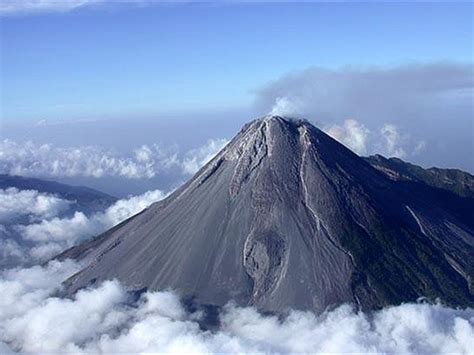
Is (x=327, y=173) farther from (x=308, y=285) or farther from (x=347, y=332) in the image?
(x=347, y=332)

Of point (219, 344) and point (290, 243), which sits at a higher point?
point (290, 243)

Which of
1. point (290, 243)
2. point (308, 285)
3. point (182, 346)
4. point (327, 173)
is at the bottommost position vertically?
point (182, 346)

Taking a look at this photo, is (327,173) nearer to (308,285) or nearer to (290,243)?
(290,243)

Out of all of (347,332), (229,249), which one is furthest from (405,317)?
(229,249)

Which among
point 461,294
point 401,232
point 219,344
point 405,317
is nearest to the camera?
point 219,344

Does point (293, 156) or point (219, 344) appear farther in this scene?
point (293, 156)

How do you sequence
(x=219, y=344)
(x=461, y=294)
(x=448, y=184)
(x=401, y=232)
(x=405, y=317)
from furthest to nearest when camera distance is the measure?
(x=448, y=184) < (x=401, y=232) < (x=461, y=294) < (x=405, y=317) < (x=219, y=344)
